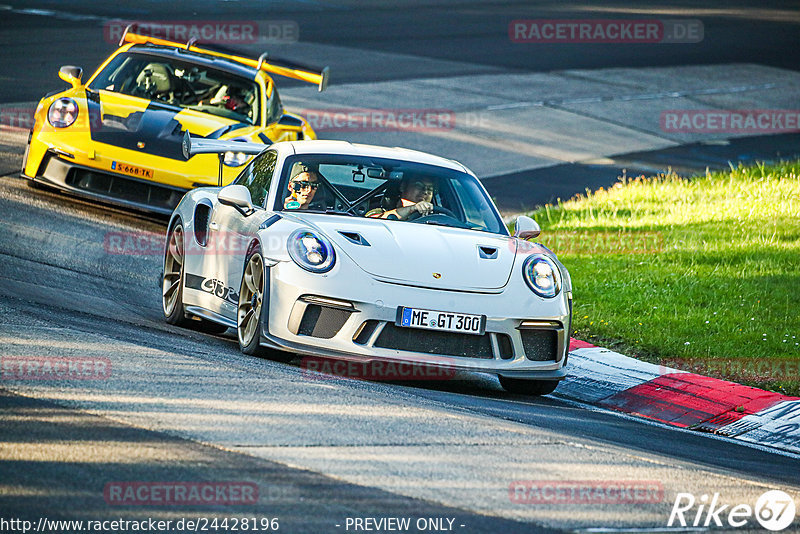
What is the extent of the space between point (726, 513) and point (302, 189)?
13.1ft

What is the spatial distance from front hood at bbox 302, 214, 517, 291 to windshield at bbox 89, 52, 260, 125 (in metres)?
5.23

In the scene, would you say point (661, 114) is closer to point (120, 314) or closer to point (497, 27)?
point (497, 27)

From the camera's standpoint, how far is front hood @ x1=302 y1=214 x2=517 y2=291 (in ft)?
23.7

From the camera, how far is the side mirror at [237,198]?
26.3 ft

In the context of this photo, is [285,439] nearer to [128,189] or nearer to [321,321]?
[321,321]

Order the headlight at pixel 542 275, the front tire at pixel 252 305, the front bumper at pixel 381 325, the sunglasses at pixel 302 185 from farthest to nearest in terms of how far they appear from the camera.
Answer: the sunglasses at pixel 302 185 → the headlight at pixel 542 275 → the front tire at pixel 252 305 → the front bumper at pixel 381 325

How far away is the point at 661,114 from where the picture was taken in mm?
22375

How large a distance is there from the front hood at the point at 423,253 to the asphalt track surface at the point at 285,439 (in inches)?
26.3

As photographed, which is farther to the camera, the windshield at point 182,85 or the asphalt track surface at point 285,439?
the windshield at point 182,85

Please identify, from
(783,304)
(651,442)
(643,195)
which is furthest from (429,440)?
(643,195)

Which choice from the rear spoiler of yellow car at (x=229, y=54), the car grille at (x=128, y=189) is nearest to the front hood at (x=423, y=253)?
the car grille at (x=128, y=189)

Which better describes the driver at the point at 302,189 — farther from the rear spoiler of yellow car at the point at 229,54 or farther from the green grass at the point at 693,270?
the rear spoiler of yellow car at the point at 229,54

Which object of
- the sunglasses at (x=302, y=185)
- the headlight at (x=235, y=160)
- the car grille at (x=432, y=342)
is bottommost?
the car grille at (x=432, y=342)

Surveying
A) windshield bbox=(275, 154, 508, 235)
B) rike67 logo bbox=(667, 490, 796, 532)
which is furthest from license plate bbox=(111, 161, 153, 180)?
rike67 logo bbox=(667, 490, 796, 532)
